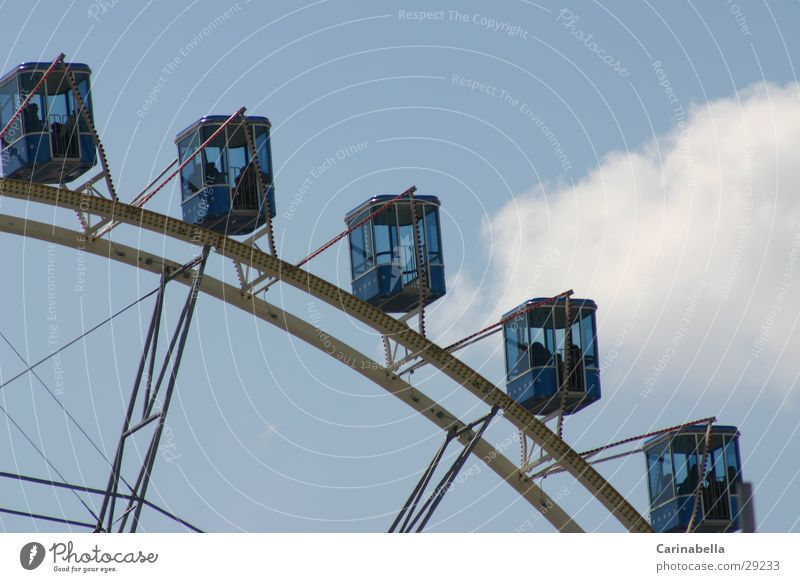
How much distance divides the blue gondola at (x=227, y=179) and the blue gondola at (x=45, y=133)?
7.31ft

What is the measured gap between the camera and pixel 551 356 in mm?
40938

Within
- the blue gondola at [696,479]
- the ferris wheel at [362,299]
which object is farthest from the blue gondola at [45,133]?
the blue gondola at [696,479]

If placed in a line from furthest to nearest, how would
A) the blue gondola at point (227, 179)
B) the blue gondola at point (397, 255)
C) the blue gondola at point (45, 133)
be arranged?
the blue gondola at point (397, 255), the blue gondola at point (227, 179), the blue gondola at point (45, 133)

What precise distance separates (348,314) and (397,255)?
1.50 metres

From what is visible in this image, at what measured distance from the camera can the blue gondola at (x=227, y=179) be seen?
3684 centimetres

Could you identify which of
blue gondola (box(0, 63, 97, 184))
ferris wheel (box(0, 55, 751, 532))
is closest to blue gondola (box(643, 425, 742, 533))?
ferris wheel (box(0, 55, 751, 532))

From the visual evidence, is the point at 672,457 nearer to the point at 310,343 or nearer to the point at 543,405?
the point at 543,405

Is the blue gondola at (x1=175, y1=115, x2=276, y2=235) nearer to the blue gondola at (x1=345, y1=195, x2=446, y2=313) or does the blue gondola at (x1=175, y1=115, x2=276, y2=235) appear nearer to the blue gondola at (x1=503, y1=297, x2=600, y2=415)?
the blue gondola at (x1=345, y1=195, x2=446, y2=313)

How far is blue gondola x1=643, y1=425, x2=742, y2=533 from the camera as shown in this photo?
142 ft

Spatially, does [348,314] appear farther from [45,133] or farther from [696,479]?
[696,479]

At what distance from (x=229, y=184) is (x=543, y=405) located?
8694mm

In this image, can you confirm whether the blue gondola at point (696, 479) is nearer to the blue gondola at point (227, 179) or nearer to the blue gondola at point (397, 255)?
the blue gondola at point (397, 255)

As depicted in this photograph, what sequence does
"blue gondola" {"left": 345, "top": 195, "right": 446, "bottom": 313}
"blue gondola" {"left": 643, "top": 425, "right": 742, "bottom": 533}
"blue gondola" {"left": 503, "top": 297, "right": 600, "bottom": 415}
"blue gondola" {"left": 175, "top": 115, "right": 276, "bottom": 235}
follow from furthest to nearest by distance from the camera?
"blue gondola" {"left": 643, "top": 425, "right": 742, "bottom": 533}, "blue gondola" {"left": 503, "top": 297, "right": 600, "bottom": 415}, "blue gondola" {"left": 345, "top": 195, "right": 446, "bottom": 313}, "blue gondola" {"left": 175, "top": 115, "right": 276, "bottom": 235}

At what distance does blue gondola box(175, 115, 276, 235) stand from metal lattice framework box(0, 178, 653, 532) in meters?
0.47
